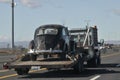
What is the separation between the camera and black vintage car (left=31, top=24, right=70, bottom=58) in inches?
958

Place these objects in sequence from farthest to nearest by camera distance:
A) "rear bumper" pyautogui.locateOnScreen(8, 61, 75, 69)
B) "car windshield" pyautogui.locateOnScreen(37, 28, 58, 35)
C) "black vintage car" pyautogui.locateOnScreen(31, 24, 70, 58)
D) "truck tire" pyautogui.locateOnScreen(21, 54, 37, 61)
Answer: "car windshield" pyautogui.locateOnScreen(37, 28, 58, 35) < "truck tire" pyautogui.locateOnScreen(21, 54, 37, 61) < "black vintage car" pyautogui.locateOnScreen(31, 24, 70, 58) < "rear bumper" pyautogui.locateOnScreen(8, 61, 75, 69)

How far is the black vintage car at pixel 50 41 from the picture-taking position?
24.3 m

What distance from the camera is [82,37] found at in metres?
32.3

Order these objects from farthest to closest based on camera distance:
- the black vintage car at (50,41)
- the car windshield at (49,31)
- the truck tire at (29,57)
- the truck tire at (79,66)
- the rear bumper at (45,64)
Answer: the car windshield at (49,31) → the truck tire at (29,57) → the black vintage car at (50,41) → the truck tire at (79,66) → the rear bumper at (45,64)

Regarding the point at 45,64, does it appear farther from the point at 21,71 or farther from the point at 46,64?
the point at 21,71

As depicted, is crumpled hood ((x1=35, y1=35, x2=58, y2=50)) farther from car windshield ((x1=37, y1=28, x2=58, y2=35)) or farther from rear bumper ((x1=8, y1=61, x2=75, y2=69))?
rear bumper ((x1=8, y1=61, x2=75, y2=69))

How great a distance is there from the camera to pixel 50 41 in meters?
24.4

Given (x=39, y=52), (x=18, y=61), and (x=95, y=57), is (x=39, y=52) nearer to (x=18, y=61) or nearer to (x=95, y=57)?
(x=18, y=61)

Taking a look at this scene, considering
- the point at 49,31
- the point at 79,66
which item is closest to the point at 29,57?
the point at 49,31

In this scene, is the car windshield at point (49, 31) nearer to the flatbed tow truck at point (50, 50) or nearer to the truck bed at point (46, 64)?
the flatbed tow truck at point (50, 50)

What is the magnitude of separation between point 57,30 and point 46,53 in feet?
5.04

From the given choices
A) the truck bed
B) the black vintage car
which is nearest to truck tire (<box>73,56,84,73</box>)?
the black vintage car

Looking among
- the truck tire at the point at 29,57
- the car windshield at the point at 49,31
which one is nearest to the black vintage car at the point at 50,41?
the car windshield at the point at 49,31

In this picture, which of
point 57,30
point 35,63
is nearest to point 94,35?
point 57,30
